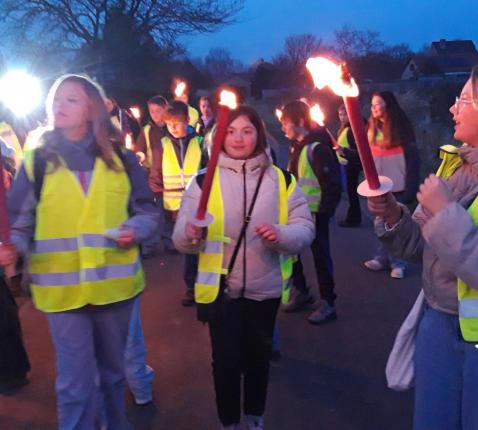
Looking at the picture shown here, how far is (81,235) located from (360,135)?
1624 mm

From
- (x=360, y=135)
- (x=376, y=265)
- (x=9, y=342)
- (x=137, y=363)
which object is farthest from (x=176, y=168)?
(x=360, y=135)

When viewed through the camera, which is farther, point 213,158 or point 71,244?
point 71,244

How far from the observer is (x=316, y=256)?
525cm

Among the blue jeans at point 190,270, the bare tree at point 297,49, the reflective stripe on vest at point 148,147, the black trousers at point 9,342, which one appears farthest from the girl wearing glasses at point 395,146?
the bare tree at point 297,49

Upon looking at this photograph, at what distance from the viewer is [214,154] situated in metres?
2.36

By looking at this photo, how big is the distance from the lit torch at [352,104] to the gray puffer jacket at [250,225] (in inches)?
49.8

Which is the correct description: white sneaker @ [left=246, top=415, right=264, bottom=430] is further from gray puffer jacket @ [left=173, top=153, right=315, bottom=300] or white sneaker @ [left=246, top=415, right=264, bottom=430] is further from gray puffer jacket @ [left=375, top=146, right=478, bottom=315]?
gray puffer jacket @ [left=375, top=146, right=478, bottom=315]

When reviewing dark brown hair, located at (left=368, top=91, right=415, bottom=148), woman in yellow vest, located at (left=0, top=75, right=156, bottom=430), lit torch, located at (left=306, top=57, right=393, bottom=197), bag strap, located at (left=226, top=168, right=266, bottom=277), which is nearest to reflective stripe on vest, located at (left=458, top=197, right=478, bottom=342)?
lit torch, located at (left=306, top=57, right=393, bottom=197)

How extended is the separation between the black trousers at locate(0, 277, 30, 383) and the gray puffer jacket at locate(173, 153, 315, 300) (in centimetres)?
181

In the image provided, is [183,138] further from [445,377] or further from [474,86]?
[445,377]

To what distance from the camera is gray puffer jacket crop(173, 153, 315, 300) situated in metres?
3.12

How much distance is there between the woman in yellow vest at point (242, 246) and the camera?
3115mm

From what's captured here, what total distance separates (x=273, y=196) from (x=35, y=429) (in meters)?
2.14

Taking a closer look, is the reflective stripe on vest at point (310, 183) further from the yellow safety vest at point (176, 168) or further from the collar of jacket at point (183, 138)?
the collar of jacket at point (183, 138)
